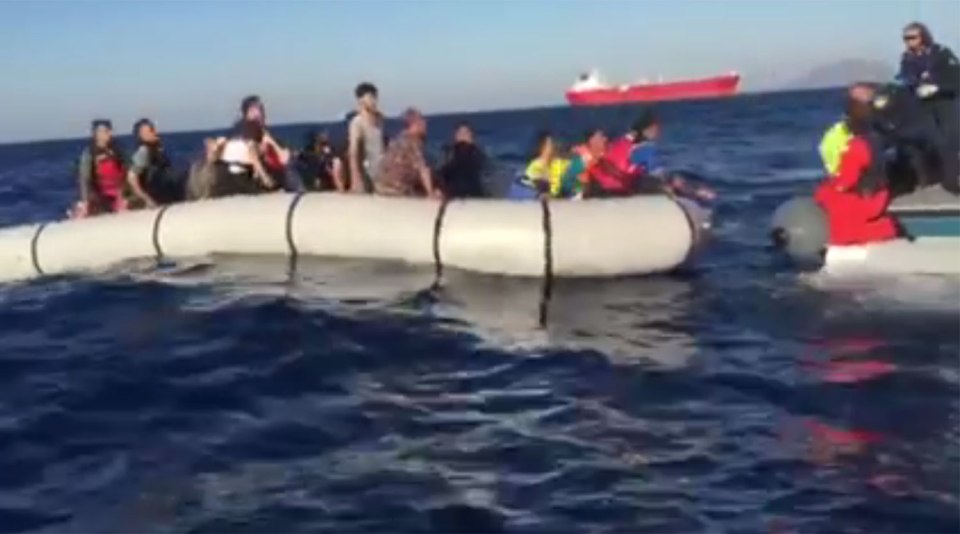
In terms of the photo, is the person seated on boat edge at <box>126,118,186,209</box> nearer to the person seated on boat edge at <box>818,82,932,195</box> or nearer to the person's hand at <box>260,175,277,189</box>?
the person's hand at <box>260,175,277,189</box>

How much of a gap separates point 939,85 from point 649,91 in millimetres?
88801

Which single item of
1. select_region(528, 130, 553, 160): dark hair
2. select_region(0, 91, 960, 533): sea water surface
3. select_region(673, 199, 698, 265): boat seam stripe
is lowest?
select_region(0, 91, 960, 533): sea water surface

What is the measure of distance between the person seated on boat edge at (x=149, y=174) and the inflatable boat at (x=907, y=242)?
293 inches

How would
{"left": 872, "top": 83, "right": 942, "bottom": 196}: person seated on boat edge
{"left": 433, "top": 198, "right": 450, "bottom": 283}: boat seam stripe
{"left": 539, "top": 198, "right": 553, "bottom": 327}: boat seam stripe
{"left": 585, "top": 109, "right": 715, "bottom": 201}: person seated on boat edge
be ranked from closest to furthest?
{"left": 872, "top": 83, "right": 942, "bottom": 196}: person seated on boat edge
{"left": 539, "top": 198, "right": 553, "bottom": 327}: boat seam stripe
{"left": 433, "top": 198, "right": 450, "bottom": 283}: boat seam stripe
{"left": 585, "top": 109, "right": 715, "bottom": 201}: person seated on boat edge

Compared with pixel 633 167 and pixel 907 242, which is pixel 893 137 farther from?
pixel 633 167

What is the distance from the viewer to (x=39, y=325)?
12.2 m

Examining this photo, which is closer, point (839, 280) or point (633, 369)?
point (633, 369)

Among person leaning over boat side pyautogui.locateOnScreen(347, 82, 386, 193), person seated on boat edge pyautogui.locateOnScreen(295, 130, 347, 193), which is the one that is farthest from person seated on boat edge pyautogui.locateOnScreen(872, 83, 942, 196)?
person seated on boat edge pyautogui.locateOnScreen(295, 130, 347, 193)

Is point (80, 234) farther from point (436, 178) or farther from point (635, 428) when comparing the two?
point (635, 428)

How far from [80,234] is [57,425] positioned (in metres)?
6.51

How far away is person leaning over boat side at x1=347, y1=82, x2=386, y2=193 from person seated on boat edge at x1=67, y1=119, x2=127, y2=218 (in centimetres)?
305

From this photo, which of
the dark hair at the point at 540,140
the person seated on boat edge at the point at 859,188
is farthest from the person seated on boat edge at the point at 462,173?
the person seated on boat edge at the point at 859,188

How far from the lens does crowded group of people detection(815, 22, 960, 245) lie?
12227 millimetres

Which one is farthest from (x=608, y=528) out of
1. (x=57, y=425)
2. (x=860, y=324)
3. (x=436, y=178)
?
(x=436, y=178)
